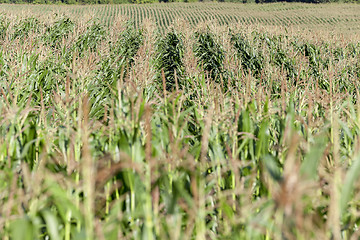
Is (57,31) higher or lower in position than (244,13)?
lower

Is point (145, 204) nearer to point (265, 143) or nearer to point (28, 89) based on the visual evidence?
point (265, 143)

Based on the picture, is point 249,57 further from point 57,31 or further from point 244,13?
point 244,13

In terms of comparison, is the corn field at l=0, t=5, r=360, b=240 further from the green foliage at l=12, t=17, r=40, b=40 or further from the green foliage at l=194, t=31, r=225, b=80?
the green foliage at l=12, t=17, r=40, b=40

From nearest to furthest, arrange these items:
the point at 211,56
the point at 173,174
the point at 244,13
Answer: the point at 173,174
the point at 211,56
the point at 244,13

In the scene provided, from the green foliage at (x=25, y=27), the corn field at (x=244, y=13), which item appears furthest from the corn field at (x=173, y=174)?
the corn field at (x=244, y=13)

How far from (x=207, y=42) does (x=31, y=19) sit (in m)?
5.68

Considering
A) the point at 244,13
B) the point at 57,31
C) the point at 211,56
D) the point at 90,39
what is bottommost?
the point at 211,56

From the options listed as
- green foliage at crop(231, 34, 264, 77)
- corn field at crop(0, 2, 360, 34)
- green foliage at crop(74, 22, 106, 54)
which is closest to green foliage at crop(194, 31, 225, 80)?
green foliage at crop(231, 34, 264, 77)

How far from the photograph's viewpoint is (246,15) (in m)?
44.8

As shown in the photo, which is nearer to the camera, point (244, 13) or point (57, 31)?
point (57, 31)

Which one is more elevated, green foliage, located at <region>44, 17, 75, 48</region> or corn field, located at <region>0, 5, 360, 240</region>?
green foliage, located at <region>44, 17, 75, 48</region>

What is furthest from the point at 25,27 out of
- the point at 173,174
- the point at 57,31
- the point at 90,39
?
the point at 173,174

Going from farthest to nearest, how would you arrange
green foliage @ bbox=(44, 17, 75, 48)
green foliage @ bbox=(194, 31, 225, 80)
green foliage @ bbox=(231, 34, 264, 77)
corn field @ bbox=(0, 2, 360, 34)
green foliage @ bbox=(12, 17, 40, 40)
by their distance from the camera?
corn field @ bbox=(0, 2, 360, 34) → green foliage @ bbox=(12, 17, 40, 40) → green foliage @ bbox=(44, 17, 75, 48) → green foliage @ bbox=(194, 31, 225, 80) → green foliage @ bbox=(231, 34, 264, 77)

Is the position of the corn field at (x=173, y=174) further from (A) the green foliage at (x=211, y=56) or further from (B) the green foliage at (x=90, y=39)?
(B) the green foliage at (x=90, y=39)
